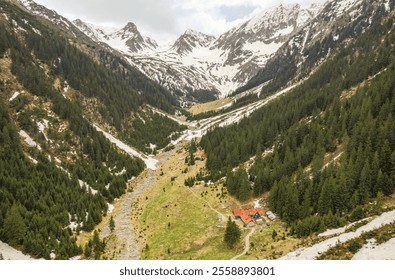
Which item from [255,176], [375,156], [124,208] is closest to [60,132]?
[124,208]

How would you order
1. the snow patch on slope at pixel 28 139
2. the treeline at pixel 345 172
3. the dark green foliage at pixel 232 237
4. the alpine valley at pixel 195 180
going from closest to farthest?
1. the alpine valley at pixel 195 180
2. the dark green foliage at pixel 232 237
3. the treeline at pixel 345 172
4. the snow patch on slope at pixel 28 139

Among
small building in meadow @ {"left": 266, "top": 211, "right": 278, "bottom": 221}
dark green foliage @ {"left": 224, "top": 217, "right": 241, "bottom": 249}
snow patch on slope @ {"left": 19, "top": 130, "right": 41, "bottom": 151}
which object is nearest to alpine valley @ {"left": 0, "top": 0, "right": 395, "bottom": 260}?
dark green foliage @ {"left": 224, "top": 217, "right": 241, "bottom": 249}

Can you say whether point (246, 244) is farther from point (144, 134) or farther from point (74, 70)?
point (74, 70)

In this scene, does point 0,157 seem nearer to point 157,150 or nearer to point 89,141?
point 89,141

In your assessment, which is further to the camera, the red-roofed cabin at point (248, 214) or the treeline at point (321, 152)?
the red-roofed cabin at point (248, 214)

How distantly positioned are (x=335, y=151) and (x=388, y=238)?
177ft

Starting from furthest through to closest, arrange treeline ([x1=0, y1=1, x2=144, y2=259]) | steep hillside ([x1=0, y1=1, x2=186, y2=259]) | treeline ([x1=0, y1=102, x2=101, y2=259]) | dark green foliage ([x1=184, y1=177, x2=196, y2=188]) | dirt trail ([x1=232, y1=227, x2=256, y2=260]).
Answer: dark green foliage ([x1=184, y1=177, x2=196, y2=188]) → steep hillside ([x1=0, y1=1, x2=186, y2=259]) → treeline ([x1=0, y1=1, x2=144, y2=259]) → treeline ([x1=0, y1=102, x2=101, y2=259]) → dirt trail ([x1=232, y1=227, x2=256, y2=260])

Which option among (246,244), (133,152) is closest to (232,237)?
(246,244)

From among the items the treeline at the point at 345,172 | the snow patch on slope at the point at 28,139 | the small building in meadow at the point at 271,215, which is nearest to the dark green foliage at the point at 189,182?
the treeline at the point at 345,172

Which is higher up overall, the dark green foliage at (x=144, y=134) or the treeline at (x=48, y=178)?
the dark green foliage at (x=144, y=134)

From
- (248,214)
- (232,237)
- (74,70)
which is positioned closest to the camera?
(232,237)

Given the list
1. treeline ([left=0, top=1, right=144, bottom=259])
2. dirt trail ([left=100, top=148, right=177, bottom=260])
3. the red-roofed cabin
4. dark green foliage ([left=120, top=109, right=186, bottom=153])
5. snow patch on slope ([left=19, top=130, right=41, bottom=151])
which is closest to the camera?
treeline ([left=0, top=1, right=144, bottom=259])

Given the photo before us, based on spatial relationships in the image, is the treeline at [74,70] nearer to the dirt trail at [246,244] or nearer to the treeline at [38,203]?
the treeline at [38,203]

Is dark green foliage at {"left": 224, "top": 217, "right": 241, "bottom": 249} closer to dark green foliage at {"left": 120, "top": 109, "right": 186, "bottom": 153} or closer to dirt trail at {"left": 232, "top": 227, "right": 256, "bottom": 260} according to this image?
dirt trail at {"left": 232, "top": 227, "right": 256, "bottom": 260}
